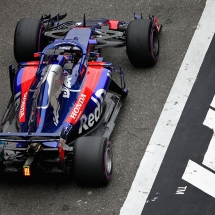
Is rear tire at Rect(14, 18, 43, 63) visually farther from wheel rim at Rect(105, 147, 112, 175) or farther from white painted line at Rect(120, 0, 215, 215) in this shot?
wheel rim at Rect(105, 147, 112, 175)

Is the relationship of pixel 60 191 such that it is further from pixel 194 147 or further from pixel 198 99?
pixel 198 99

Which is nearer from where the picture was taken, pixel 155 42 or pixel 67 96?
pixel 67 96

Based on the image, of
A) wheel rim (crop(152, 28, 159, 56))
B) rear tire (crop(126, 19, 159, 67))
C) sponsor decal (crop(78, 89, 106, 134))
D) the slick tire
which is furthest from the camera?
wheel rim (crop(152, 28, 159, 56))

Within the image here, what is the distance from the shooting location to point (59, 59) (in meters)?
10.8

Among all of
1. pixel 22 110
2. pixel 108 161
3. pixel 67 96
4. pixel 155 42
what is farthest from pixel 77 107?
pixel 155 42

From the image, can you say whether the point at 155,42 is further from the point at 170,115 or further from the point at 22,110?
the point at 22,110

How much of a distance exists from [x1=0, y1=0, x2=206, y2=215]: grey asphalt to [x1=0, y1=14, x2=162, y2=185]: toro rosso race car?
0.24 metres

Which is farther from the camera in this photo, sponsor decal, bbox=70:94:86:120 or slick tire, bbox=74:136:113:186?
sponsor decal, bbox=70:94:86:120

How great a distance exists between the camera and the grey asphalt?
976cm

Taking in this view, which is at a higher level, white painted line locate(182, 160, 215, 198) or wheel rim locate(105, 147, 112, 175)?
white painted line locate(182, 160, 215, 198)

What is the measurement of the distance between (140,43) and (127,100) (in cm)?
91

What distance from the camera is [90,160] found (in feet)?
31.0

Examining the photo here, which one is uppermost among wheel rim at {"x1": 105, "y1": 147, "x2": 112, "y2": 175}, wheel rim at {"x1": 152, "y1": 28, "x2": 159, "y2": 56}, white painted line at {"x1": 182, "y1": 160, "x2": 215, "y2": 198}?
wheel rim at {"x1": 152, "y1": 28, "x2": 159, "y2": 56}

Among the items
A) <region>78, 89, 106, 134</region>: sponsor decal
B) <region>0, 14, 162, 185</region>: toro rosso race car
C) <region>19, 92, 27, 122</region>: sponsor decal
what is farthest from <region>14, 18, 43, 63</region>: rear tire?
<region>78, 89, 106, 134</region>: sponsor decal
